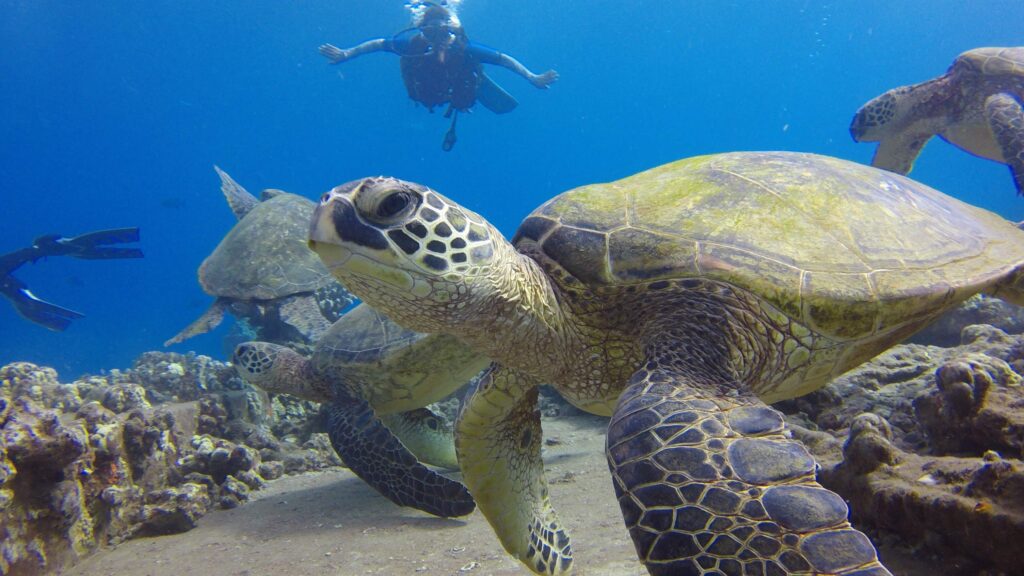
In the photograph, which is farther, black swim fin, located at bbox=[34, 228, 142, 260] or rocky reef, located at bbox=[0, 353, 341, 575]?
black swim fin, located at bbox=[34, 228, 142, 260]

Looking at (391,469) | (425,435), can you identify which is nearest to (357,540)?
(391,469)

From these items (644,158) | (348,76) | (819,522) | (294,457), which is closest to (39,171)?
(348,76)

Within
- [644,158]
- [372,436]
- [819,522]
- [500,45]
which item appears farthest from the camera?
[644,158]

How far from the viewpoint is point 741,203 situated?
112 inches

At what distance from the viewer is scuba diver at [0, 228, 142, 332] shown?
424 inches

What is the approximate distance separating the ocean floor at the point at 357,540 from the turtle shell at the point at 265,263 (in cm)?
465

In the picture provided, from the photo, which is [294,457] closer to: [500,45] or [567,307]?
[567,307]

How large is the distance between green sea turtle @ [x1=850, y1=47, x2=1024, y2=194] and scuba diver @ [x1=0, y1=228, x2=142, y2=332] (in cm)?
1419

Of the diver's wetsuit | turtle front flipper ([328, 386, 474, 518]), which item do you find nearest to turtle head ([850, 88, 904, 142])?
turtle front flipper ([328, 386, 474, 518])

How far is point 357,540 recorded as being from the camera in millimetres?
3455

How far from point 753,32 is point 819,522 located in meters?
131

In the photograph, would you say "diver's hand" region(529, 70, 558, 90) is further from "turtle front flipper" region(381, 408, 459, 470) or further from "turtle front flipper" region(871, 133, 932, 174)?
"turtle front flipper" region(381, 408, 459, 470)

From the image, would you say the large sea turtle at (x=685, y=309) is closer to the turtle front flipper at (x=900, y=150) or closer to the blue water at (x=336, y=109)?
the turtle front flipper at (x=900, y=150)

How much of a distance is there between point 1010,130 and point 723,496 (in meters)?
7.21
